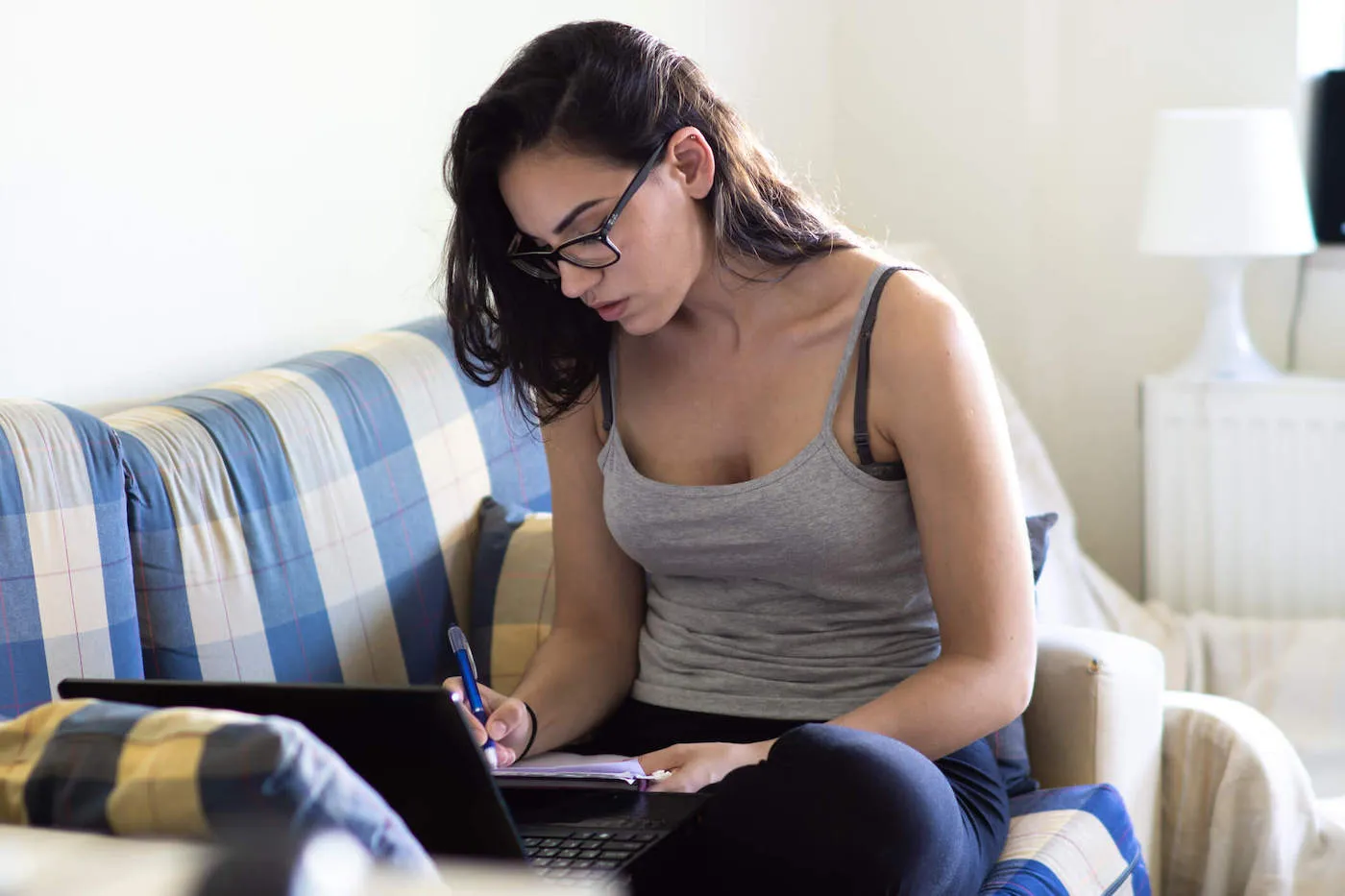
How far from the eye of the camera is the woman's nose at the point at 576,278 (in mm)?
1258

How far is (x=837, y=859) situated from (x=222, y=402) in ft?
2.61

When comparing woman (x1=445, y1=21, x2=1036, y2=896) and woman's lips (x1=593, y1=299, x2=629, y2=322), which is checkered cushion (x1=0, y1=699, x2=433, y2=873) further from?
woman's lips (x1=593, y1=299, x2=629, y2=322)

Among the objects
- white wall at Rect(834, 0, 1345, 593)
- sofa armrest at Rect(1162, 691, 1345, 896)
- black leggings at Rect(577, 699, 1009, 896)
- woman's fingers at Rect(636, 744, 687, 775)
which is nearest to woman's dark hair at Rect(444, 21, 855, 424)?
woman's fingers at Rect(636, 744, 687, 775)

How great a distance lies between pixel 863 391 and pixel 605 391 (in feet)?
0.99

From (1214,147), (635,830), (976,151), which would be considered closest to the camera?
(635,830)

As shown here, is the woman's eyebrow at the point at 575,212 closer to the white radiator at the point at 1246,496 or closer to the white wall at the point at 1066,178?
the white radiator at the point at 1246,496

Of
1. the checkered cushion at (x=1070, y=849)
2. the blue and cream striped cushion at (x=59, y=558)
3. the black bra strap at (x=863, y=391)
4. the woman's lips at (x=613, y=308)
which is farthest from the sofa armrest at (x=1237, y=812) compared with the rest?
the blue and cream striped cushion at (x=59, y=558)

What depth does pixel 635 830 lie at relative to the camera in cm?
99

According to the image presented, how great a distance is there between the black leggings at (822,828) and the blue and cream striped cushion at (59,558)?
54 centimetres

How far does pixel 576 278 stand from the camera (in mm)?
1262

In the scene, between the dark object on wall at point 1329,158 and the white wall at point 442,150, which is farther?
the dark object on wall at point 1329,158

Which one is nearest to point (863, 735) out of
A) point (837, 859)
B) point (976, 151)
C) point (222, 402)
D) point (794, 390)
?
point (837, 859)

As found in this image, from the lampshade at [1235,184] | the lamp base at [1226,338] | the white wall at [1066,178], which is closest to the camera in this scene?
the lampshade at [1235,184]

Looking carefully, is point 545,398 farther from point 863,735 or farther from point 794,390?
point 863,735
